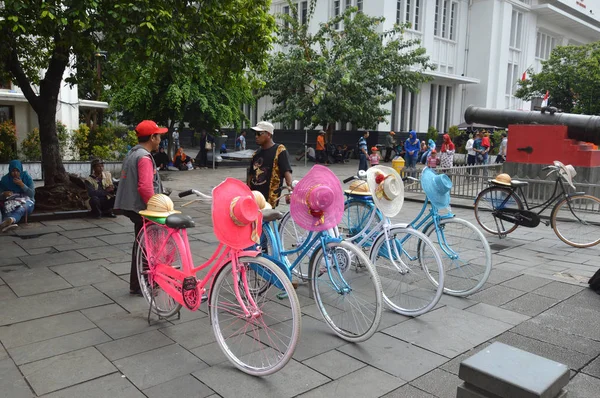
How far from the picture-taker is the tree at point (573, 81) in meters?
25.4

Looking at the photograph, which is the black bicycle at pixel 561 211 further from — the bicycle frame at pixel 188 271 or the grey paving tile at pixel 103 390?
the grey paving tile at pixel 103 390

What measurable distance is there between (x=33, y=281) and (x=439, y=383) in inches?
169

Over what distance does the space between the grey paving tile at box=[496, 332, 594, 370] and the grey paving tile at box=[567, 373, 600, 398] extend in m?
0.14

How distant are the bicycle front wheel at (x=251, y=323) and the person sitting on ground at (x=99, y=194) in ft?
→ 20.1

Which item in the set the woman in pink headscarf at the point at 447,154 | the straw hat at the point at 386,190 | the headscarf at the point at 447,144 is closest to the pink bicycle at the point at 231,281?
the straw hat at the point at 386,190

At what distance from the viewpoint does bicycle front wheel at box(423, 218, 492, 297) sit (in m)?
4.96

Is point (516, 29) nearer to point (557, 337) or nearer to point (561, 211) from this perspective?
point (561, 211)

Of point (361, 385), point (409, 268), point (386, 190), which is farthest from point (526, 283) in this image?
point (361, 385)

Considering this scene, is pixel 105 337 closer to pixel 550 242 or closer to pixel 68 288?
pixel 68 288

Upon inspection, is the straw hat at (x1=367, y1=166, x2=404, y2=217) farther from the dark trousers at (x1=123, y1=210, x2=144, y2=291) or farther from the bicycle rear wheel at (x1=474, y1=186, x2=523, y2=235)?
the bicycle rear wheel at (x1=474, y1=186, x2=523, y2=235)

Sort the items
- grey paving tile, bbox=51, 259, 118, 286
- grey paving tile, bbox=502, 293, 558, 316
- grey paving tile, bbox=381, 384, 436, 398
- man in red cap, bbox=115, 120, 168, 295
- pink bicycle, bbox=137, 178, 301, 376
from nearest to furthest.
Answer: grey paving tile, bbox=381, 384, 436, 398, pink bicycle, bbox=137, 178, 301, 376, man in red cap, bbox=115, 120, 168, 295, grey paving tile, bbox=502, 293, 558, 316, grey paving tile, bbox=51, 259, 118, 286

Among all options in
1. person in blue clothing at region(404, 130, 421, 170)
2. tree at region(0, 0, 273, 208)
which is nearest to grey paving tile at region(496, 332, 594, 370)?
tree at region(0, 0, 273, 208)

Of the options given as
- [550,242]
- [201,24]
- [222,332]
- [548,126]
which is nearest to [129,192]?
[222,332]

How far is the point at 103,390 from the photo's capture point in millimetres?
3258
